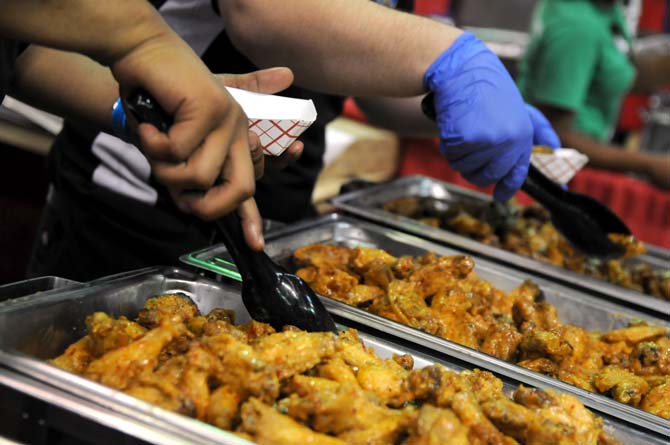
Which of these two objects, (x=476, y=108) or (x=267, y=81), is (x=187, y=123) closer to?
(x=267, y=81)

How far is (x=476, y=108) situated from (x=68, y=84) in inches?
44.3

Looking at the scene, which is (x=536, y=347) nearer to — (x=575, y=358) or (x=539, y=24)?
(x=575, y=358)

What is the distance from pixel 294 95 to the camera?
2.54m

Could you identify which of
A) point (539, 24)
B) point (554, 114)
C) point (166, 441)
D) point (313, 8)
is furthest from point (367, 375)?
point (539, 24)

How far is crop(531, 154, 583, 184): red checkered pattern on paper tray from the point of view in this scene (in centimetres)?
265

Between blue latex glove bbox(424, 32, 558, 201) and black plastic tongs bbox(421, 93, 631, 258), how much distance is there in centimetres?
25

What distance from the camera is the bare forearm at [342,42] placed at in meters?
2.09

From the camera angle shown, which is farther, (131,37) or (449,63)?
(449,63)

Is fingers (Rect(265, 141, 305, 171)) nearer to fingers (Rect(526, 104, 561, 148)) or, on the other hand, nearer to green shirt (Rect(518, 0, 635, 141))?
fingers (Rect(526, 104, 561, 148))

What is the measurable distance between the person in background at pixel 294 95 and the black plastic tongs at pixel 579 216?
0.12 m

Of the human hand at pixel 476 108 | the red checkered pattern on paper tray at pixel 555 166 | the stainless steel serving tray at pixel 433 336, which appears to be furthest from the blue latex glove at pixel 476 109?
the stainless steel serving tray at pixel 433 336

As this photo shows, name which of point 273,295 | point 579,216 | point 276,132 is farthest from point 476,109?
point 273,295

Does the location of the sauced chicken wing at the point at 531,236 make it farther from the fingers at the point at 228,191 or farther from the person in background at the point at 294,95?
the fingers at the point at 228,191

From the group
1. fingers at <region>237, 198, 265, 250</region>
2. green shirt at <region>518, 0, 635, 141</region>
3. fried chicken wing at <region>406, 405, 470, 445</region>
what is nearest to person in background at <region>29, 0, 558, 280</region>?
fingers at <region>237, 198, 265, 250</region>
